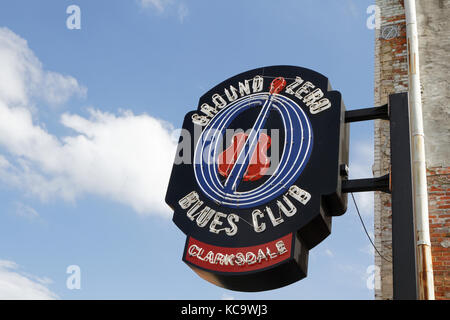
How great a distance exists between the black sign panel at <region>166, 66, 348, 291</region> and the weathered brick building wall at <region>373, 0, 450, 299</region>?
136cm

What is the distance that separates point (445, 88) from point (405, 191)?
10.5 feet

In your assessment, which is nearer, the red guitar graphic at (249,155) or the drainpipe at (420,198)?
the drainpipe at (420,198)

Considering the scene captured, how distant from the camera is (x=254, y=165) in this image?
617 cm

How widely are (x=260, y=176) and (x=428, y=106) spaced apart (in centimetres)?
286

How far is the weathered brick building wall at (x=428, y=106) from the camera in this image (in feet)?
21.0

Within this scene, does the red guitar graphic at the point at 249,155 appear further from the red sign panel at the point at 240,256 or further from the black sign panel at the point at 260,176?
the red sign panel at the point at 240,256

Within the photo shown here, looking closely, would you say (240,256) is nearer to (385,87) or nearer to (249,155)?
(249,155)

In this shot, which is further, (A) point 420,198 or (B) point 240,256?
(B) point 240,256

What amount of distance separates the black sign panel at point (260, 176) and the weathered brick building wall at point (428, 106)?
136 cm

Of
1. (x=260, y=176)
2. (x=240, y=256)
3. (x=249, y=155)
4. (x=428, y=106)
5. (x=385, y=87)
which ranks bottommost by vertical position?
(x=240, y=256)

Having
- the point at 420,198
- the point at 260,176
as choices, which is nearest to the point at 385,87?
the point at 260,176

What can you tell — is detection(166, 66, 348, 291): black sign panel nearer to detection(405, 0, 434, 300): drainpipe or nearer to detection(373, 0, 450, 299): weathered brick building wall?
detection(405, 0, 434, 300): drainpipe

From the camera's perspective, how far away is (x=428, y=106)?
730 centimetres

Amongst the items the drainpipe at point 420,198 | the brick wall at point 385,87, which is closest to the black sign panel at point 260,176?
the drainpipe at point 420,198
